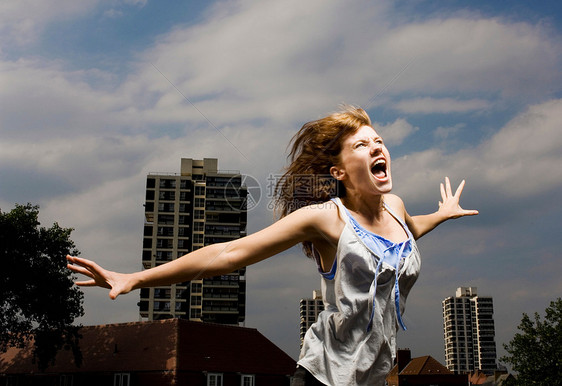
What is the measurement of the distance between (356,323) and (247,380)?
32.4 m

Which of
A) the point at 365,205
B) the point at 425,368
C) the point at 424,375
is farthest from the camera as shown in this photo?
the point at 425,368

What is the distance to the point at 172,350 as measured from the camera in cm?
3209

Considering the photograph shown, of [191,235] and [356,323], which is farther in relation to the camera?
[191,235]

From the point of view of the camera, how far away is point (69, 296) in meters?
28.9

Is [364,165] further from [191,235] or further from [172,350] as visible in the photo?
[191,235]

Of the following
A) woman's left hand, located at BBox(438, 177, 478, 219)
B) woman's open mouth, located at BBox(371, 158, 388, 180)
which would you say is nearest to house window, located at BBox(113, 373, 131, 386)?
woman's left hand, located at BBox(438, 177, 478, 219)

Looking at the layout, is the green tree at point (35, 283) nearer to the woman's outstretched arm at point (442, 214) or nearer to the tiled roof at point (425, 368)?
the woman's outstretched arm at point (442, 214)

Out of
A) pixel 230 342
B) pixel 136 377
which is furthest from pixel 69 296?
pixel 230 342

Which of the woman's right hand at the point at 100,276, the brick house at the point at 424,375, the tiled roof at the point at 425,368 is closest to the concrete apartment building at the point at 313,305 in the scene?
the woman's right hand at the point at 100,276

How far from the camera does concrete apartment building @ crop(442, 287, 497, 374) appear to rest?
340 ft

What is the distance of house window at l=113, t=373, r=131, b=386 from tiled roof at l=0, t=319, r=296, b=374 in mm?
329

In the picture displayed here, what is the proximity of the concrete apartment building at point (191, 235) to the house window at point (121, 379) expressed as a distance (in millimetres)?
40513

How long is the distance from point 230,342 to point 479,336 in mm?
80338

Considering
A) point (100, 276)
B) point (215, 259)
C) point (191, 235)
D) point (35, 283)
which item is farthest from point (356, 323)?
point (191, 235)
